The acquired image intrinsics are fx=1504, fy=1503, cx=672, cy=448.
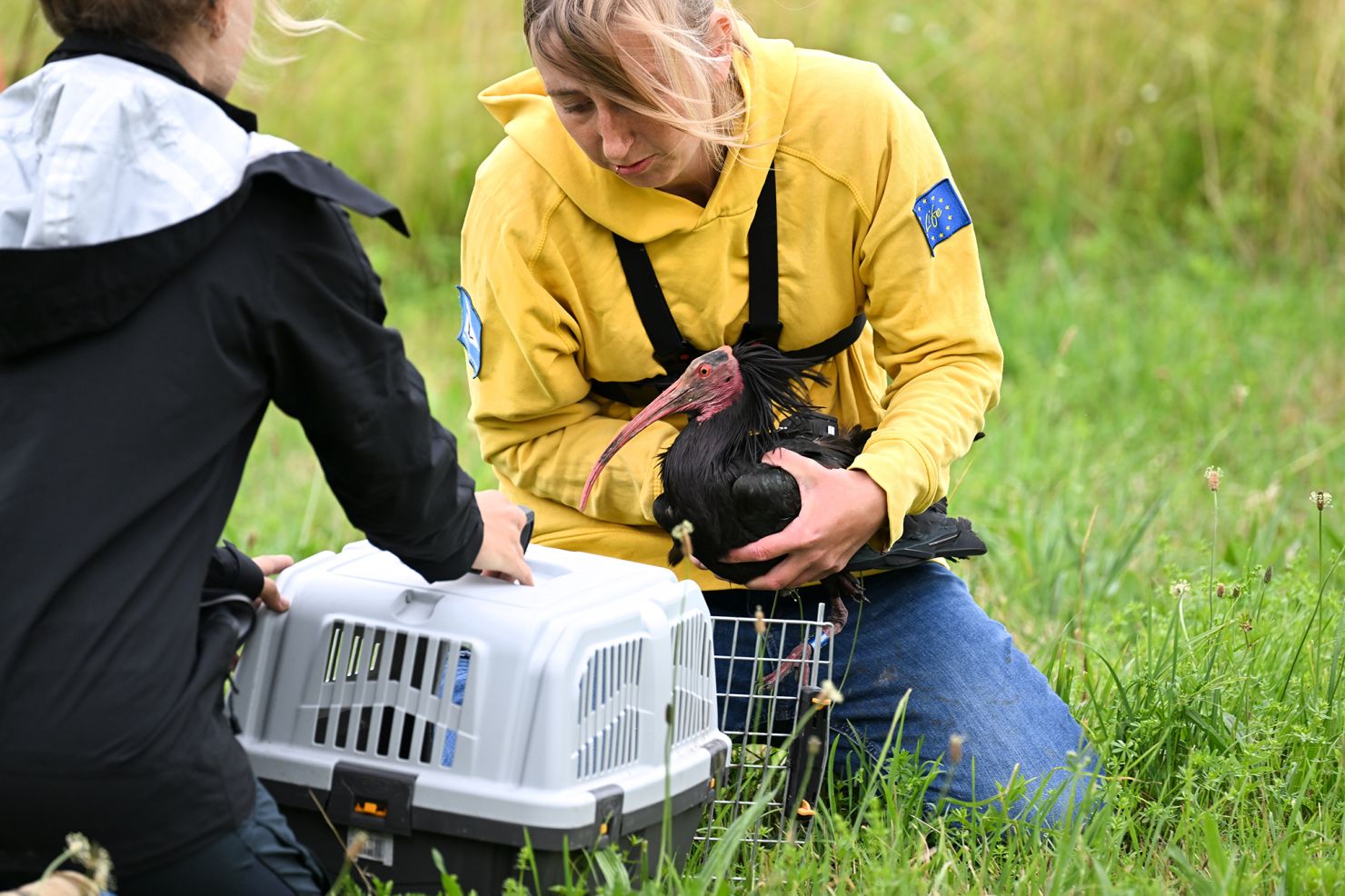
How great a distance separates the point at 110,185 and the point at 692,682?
107 cm

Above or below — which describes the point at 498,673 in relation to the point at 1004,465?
above

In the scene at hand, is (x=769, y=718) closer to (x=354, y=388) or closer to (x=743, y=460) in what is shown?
(x=743, y=460)

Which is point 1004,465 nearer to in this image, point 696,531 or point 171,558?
point 696,531

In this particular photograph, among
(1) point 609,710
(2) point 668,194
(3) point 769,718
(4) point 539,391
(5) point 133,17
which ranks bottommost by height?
(3) point 769,718

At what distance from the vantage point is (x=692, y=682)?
7.35 ft

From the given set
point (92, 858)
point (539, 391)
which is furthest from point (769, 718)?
point (92, 858)

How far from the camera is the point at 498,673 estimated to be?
200cm

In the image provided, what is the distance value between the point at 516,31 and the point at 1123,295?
10.6ft

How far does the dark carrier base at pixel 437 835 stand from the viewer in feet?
6.48

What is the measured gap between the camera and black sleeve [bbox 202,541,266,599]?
2098 millimetres

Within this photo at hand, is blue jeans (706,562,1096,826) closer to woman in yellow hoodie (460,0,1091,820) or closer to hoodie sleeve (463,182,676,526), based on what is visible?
woman in yellow hoodie (460,0,1091,820)

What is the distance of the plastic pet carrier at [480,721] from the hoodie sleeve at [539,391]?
54 centimetres

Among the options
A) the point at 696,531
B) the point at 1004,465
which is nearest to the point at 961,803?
the point at 696,531

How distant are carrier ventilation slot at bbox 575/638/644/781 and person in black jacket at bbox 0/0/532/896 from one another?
1.41 feet
